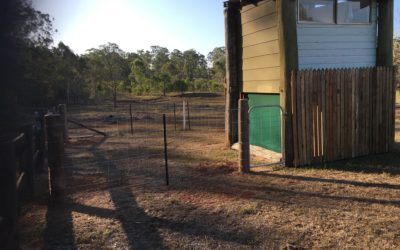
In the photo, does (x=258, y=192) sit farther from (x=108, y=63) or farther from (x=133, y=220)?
(x=108, y=63)

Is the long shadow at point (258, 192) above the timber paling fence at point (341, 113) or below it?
below

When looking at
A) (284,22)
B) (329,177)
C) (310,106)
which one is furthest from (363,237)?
(284,22)

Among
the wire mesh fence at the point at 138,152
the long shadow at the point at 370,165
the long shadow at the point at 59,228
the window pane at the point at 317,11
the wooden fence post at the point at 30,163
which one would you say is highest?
the window pane at the point at 317,11

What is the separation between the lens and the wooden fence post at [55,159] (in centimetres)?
584

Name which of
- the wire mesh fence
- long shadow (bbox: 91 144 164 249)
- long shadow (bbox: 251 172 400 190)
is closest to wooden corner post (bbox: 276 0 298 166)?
long shadow (bbox: 251 172 400 190)

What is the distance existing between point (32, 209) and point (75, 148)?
575 cm

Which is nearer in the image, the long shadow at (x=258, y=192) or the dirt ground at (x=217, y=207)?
the dirt ground at (x=217, y=207)

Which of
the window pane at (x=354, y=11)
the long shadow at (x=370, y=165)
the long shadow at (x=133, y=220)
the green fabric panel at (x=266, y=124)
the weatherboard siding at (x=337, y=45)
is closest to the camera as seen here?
the long shadow at (x=133, y=220)

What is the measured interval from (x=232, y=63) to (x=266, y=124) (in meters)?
2.00

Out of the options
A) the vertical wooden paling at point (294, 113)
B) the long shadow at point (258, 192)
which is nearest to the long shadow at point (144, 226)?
the long shadow at point (258, 192)

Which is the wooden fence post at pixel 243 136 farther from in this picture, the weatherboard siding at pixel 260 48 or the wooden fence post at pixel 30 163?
the wooden fence post at pixel 30 163

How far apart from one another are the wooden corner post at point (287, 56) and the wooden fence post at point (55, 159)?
4354 mm

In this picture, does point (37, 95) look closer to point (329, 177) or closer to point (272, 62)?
point (272, 62)

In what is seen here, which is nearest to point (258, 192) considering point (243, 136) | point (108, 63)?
point (243, 136)
